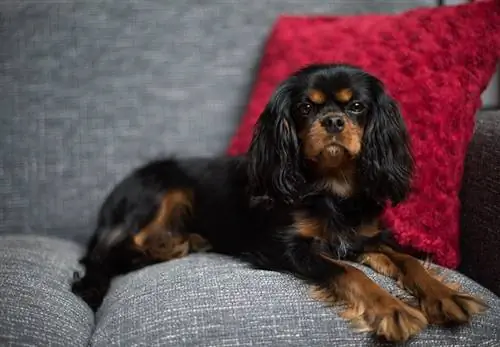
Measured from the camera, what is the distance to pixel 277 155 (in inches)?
61.5

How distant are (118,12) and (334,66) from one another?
2.48ft

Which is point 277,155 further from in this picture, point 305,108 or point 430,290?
point 430,290

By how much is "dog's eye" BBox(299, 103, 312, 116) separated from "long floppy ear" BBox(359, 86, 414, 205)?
0.15m

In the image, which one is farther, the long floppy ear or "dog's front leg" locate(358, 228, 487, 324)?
the long floppy ear

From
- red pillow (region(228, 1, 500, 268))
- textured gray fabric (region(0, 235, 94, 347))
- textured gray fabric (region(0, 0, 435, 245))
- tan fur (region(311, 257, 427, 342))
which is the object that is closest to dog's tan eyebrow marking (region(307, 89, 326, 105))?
red pillow (region(228, 1, 500, 268))

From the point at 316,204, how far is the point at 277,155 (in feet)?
0.49

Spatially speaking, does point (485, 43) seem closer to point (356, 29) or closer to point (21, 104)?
point (356, 29)

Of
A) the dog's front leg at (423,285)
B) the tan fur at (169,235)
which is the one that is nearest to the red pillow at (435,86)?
the dog's front leg at (423,285)

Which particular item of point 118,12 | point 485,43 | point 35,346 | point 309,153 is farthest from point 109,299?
point 485,43

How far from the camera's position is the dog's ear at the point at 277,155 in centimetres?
155

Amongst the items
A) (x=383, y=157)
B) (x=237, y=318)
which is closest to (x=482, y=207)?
(x=383, y=157)

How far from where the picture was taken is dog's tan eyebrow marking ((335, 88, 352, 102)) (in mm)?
1492

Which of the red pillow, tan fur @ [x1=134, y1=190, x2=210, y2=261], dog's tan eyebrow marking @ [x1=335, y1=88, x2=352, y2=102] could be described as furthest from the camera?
tan fur @ [x1=134, y1=190, x2=210, y2=261]

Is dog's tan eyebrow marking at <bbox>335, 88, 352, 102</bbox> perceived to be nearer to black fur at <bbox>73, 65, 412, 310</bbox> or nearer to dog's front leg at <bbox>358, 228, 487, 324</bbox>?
black fur at <bbox>73, 65, 412, 310</bbox>
